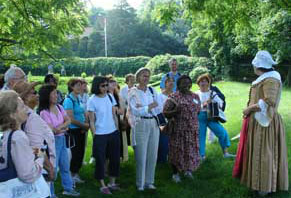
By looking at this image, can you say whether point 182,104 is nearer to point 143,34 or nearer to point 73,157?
point 73,157

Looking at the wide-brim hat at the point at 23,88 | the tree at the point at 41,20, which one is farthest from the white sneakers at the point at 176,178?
the tree at the point at 41,20

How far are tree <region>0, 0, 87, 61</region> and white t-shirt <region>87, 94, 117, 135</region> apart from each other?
3.19 meters

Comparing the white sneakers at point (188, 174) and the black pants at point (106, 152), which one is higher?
the black pants at point (106, 152)

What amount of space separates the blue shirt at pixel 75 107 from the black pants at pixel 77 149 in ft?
0.38

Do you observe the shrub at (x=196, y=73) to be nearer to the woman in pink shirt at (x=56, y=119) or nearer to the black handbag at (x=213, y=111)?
the black handbag at (x=213, y=111)

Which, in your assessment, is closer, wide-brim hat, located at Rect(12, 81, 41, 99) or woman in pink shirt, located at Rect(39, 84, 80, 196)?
wide-brim hat, located at Rect(12, 81, 41, 99)

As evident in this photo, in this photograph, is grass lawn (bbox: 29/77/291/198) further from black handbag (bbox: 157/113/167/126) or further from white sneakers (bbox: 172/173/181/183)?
black handbag (bbox: 157/113/167/126)

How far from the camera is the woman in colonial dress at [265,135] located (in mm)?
5184

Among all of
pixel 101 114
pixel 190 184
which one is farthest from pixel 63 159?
pixel 190 184

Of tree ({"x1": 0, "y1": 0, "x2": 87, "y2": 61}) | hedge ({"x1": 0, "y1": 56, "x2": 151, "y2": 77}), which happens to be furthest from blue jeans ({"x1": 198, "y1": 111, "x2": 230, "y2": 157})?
hedge ({"x1": 0, "y1": 56, "x2": 151, "y2": 77})

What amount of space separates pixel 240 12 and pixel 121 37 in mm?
52808

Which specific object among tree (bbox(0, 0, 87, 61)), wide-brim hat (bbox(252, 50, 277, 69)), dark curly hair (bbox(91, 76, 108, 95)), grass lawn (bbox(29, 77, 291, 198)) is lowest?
grass lawn (bbox(29, 77, 291, 198))

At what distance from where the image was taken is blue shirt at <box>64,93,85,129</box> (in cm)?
601

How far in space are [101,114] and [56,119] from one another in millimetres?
771
